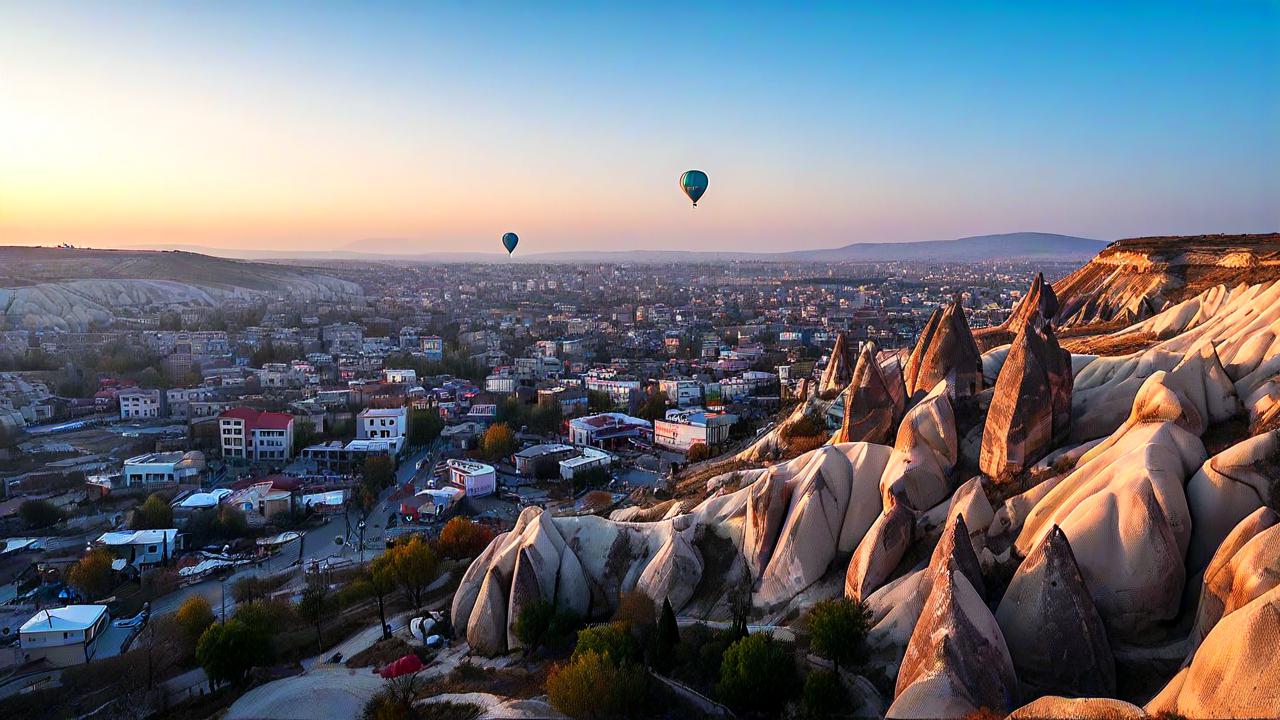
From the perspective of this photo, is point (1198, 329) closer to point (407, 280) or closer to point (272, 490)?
point (272, 490)

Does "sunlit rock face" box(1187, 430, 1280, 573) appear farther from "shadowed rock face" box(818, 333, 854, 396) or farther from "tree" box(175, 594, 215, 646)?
"tree" box(175, 594, 215, 646)

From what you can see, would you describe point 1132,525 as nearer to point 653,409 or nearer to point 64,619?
point 64,619

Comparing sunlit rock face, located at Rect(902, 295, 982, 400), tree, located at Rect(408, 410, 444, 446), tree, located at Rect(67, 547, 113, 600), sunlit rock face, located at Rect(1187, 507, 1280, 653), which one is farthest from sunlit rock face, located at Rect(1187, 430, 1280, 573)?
tree, located at Rect(408, 410, 444, 446)

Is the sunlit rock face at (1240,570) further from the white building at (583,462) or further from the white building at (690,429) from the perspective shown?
the white building at (690,429)

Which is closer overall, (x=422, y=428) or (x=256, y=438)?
(x=256, y=438)

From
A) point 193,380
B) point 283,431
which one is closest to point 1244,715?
point 283,431

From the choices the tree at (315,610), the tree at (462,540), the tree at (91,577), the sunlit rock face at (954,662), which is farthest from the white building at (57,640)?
the sunlit rock face at (954,662)

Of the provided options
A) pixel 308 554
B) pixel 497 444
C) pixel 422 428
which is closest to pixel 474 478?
pixel 497 444
